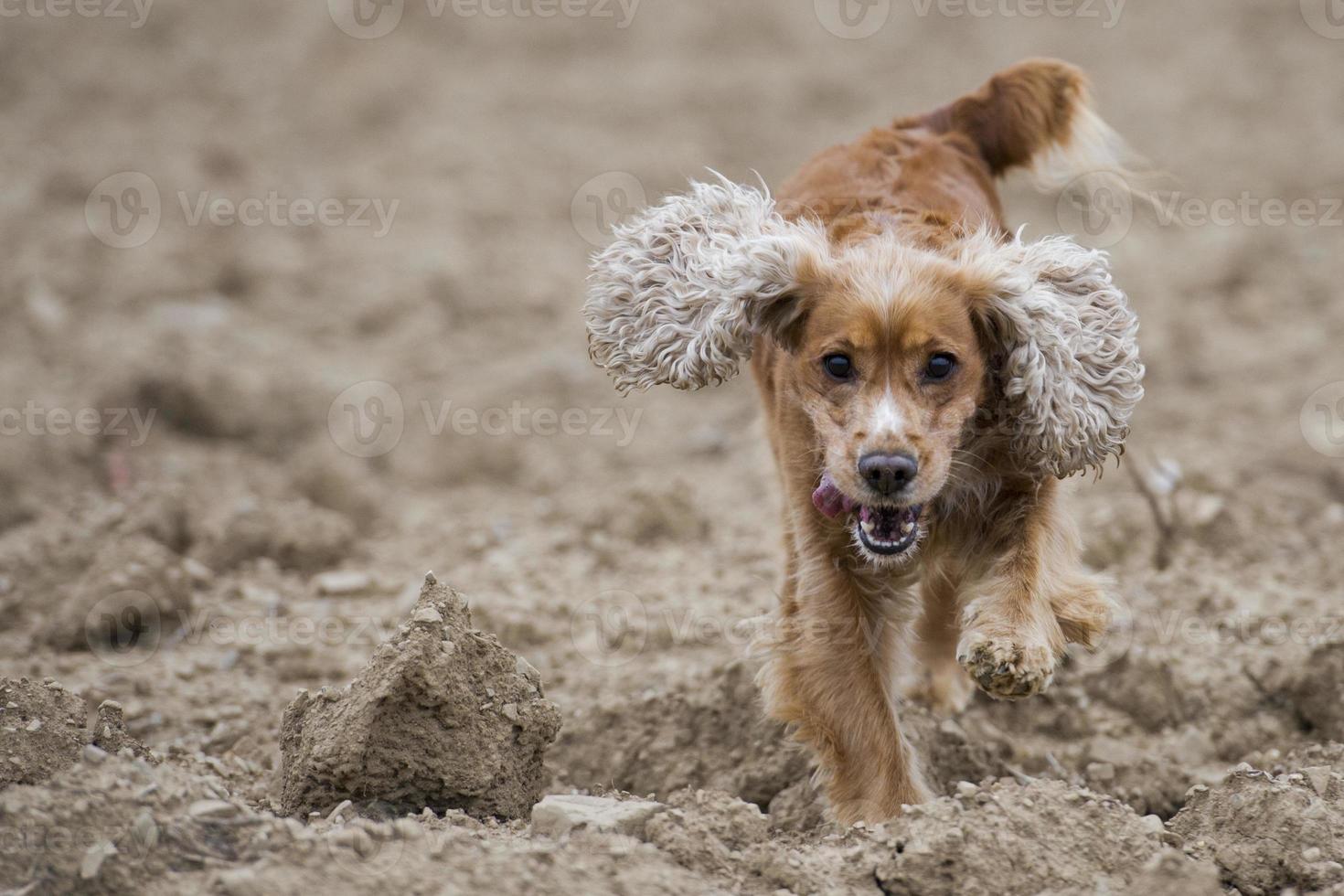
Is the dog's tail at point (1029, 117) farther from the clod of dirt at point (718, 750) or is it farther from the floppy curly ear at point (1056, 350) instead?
the clod of dirt at point (718, 750)

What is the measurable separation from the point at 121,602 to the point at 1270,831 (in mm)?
4035

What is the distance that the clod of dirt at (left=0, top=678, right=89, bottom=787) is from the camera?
3398mm

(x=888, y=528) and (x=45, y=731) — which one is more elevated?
(x=888, y=528)

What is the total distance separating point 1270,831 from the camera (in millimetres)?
3373

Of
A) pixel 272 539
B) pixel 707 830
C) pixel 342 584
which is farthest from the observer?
pixel 272 539

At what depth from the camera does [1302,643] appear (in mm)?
4844

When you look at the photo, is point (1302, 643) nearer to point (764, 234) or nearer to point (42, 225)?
point (764, 234)

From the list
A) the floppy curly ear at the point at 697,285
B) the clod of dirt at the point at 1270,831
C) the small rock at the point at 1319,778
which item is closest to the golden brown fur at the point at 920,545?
the floppy curly ear at the point at 697,285

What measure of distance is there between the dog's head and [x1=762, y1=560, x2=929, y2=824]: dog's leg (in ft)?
1.16

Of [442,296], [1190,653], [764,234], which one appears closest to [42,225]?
[442,296]

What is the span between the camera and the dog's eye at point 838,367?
3.74 m

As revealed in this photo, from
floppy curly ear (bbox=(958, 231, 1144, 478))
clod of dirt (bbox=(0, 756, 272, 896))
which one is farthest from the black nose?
clod of dirt (bbox=(0, 756, 272, 896))

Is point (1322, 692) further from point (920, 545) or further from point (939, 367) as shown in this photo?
point (939, 367)

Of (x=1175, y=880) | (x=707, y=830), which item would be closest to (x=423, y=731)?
(x=707, y=830)
